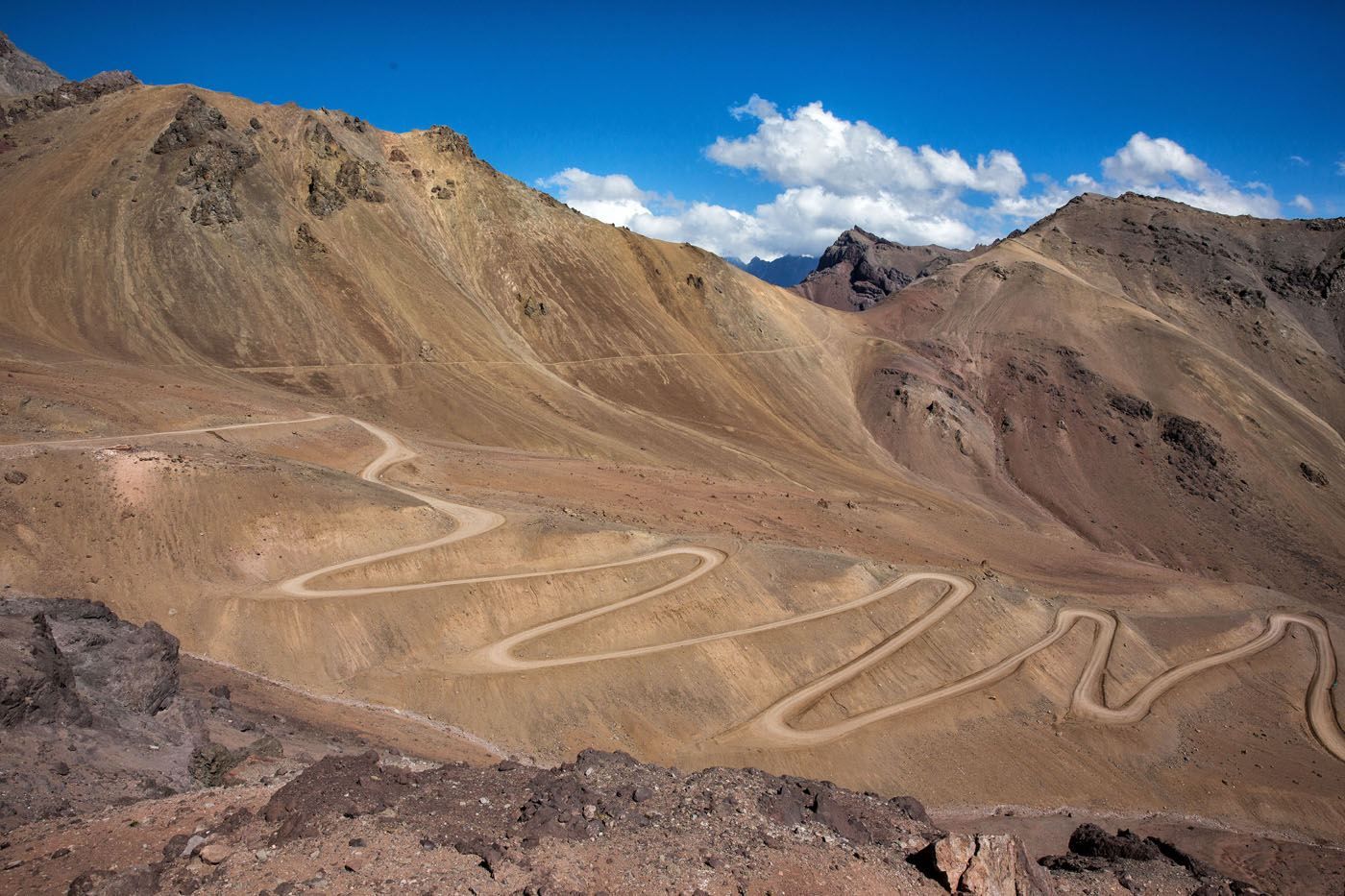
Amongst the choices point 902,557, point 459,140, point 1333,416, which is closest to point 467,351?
point 459,140

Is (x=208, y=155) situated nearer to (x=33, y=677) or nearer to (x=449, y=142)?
(x=449, y=142)

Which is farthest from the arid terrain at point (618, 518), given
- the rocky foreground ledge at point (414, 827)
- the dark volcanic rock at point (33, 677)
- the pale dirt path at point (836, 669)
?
the dark volcanic rock at point (33, 677)

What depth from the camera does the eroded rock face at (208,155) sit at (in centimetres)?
7862

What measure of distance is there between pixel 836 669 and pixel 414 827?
27.0 metres

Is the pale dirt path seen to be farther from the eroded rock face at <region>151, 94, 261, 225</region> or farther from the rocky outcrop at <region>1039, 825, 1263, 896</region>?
the eroded rock face at <region>151, 94, 261, 225</region>

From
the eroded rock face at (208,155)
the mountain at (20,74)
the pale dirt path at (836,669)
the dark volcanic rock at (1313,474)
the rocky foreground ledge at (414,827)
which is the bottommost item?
the pale dirt path at (836,669)

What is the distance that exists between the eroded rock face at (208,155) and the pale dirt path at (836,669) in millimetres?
38578

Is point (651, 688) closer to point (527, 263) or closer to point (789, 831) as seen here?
point (789, 831)

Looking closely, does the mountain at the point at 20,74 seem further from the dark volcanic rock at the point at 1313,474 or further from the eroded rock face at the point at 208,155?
the dark volcanic rock at the point at 1313,474

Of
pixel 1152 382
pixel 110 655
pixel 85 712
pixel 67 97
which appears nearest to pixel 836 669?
pixel 110 655

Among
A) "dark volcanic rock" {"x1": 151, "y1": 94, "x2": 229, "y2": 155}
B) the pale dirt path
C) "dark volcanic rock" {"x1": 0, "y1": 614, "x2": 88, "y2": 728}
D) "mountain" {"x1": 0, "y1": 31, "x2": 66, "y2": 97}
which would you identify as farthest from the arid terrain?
"mountain" {"x1": 0, "y1": 31, "x2": 66, "y2": 97}

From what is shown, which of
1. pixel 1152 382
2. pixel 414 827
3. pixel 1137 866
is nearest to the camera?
pixel 414 827

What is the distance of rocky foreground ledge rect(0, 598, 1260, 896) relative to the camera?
12.3 m

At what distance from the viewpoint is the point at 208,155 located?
3201 inches
